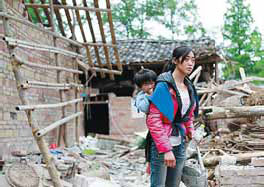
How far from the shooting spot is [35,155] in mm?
5691

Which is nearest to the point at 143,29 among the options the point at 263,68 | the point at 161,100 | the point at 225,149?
the point at 263,68

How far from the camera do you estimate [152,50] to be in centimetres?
1245

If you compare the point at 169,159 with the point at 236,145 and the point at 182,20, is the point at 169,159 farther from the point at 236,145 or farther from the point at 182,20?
the point at 182,20

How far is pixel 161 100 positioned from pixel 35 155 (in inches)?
161

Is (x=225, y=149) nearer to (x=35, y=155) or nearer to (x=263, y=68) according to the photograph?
(x=35, y=155)

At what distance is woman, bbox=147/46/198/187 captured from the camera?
87.4 inches

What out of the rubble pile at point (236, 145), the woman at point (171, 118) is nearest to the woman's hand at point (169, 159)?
the woman at point (171, 118)

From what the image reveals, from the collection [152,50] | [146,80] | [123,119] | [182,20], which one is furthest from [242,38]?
[146,80]

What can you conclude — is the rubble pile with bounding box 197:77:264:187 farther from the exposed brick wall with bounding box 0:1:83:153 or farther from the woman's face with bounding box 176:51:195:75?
the exposed brick wall with bounding box 0:1:83:153

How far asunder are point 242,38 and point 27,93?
21398mm

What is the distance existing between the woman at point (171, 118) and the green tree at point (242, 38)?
851 inches

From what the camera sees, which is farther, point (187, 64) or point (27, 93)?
point (27, 93)

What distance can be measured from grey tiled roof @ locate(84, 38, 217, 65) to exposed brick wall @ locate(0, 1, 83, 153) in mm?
2999

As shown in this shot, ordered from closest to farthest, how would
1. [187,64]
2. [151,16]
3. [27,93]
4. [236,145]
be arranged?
[187,64], [236,145], [27,93], [151,16]
